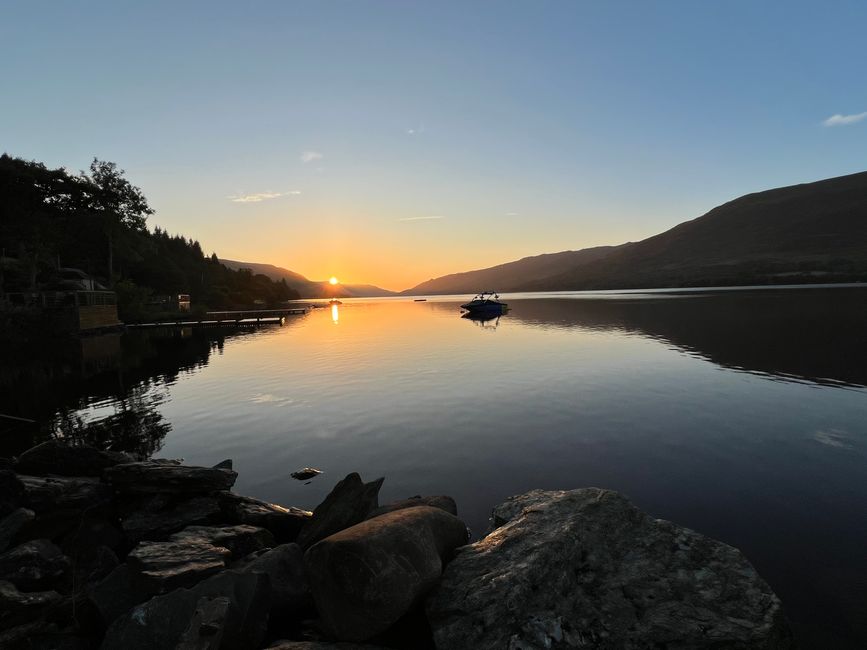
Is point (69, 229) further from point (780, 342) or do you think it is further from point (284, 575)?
point (780, 342)

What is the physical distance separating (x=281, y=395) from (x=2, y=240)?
78.8 m

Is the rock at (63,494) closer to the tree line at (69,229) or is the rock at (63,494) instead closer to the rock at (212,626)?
the rock at (212,626)

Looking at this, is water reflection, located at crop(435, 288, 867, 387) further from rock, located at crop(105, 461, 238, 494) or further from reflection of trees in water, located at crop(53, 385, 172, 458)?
reflection of trees in water, located at crop(53, 385, 172, 458)

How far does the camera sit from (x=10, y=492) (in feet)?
32.5

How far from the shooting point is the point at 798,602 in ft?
26.6

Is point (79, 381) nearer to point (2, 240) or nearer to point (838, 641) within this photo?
point (838, 641)

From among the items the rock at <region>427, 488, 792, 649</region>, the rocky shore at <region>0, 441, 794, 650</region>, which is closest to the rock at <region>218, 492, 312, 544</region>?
the rocky shore at <region>0, 441, 794, 650</region>

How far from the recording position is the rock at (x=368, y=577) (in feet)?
20.4

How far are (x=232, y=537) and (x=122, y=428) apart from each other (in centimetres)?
1765

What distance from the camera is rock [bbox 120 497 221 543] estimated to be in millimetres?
9805

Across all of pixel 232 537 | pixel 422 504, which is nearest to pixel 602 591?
pixel 422 504

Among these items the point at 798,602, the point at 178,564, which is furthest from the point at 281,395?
the point at 798,602

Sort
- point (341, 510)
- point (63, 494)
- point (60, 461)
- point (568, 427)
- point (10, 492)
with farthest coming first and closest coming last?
point (568, 427), point (60, 461), point (63, 494), point (10, 492), point (341, 510)

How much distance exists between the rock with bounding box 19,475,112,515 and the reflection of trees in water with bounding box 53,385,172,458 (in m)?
6.65
